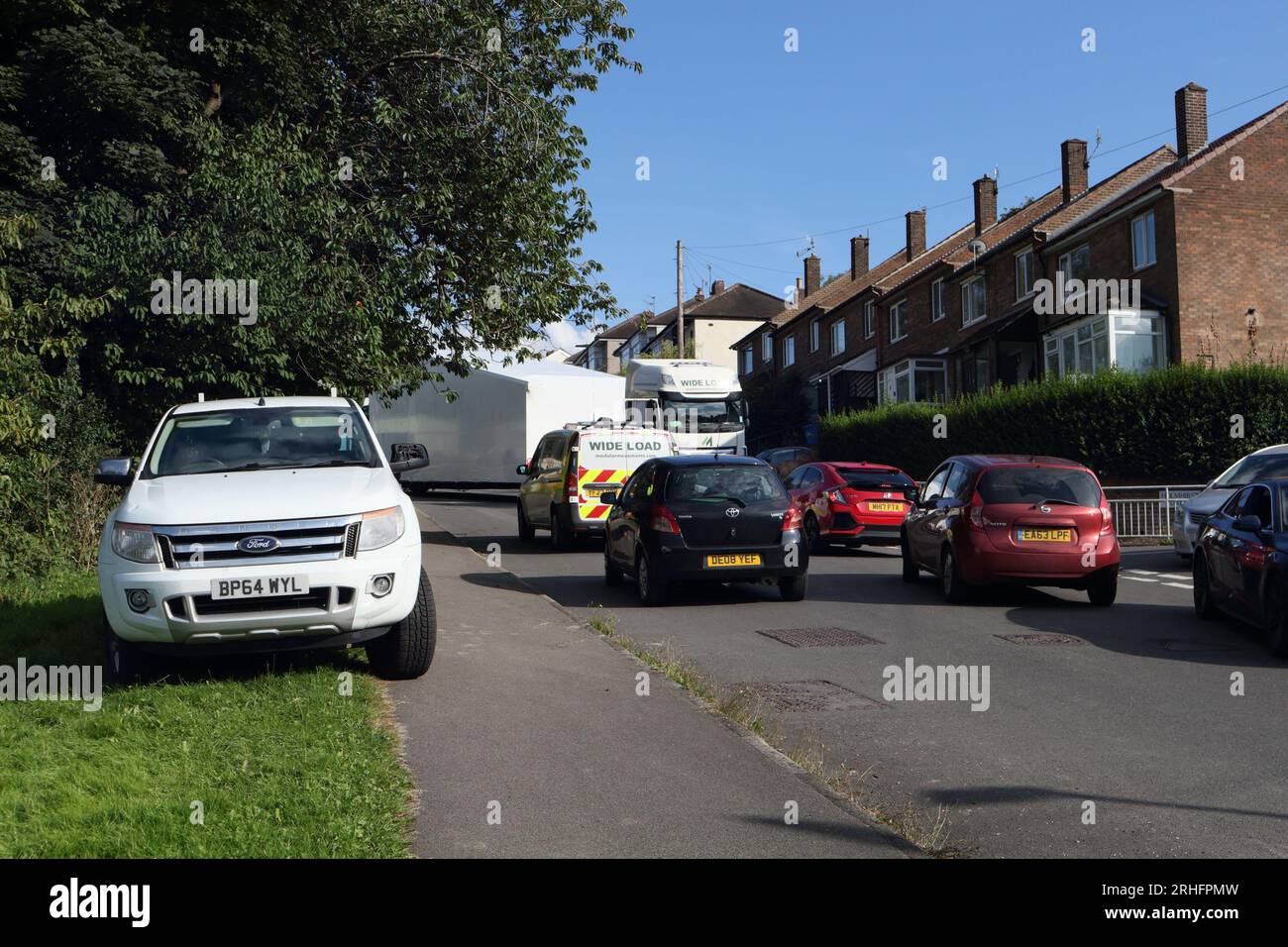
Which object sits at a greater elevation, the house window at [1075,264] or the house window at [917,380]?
the house window at [1075,264]

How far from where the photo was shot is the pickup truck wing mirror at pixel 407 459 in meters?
9.38

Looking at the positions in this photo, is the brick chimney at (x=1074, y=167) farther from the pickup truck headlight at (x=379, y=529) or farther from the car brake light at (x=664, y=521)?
the pickup truck headlight at (x=379, y=529)

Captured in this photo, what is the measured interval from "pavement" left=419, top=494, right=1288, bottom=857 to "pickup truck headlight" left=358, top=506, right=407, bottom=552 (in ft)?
3.75

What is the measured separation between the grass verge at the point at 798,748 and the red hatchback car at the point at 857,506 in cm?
1007

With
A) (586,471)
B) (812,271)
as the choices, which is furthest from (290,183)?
(812,271)

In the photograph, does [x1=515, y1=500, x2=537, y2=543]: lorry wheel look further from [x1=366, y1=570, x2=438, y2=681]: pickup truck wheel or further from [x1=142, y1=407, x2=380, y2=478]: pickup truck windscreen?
[x1=366, y1=570, x2=438, y2=681]: pickup truck wheel

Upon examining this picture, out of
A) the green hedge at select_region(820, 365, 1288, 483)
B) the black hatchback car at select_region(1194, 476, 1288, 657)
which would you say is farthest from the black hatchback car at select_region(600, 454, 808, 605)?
the green hedge at select_region(820, 365, 1288, 483)

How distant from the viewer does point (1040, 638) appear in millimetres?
10734

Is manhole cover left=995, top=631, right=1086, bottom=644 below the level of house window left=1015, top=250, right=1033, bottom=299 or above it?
below

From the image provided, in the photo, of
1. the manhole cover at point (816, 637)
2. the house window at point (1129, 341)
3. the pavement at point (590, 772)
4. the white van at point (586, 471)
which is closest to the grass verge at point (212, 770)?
the pavement at point (590, 772)

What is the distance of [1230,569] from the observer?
1070 cm

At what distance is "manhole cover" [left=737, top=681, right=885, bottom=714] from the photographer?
787cm

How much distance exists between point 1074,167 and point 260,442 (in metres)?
41.9

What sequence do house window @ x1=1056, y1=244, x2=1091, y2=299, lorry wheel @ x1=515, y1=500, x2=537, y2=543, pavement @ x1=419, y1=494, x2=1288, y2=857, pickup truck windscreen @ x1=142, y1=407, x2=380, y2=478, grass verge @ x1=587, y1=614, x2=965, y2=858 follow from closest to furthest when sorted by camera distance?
grass verge @ x1=587, y1=614, x2=965, y2=858
pavement @ x1=419, y1=494, x2=1288, y2=857
pickup truck windscreen @ x1=142, y1=407, x2=380, y2=478
lorry wheel @ x1=515, y1=500, x2=537, y2=543
house window @ x1=1056, y1=244, x2=1091, y2=299
